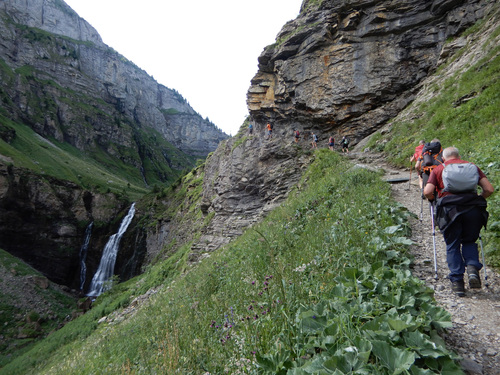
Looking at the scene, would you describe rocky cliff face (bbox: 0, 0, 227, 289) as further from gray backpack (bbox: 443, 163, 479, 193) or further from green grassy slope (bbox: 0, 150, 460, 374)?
gray backpack (bbox: 443, 163, 479, 193)

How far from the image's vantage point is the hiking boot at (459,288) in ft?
12.0

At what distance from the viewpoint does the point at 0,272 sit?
109ft

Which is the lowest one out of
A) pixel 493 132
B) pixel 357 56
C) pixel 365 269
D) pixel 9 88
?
pixel 365 269

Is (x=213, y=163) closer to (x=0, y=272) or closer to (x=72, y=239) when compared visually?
(x=0, y=272)

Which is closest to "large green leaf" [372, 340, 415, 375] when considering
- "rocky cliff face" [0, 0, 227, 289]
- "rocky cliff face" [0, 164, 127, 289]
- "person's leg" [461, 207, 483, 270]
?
"person's leg" [461, 207, 483, 270]

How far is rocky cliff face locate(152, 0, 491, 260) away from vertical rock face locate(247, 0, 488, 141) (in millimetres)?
82

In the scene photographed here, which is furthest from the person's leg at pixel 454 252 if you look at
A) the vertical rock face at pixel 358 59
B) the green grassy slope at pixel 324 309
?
the vertical rock face at pixel 358 59

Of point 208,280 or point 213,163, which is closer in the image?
point 208,280

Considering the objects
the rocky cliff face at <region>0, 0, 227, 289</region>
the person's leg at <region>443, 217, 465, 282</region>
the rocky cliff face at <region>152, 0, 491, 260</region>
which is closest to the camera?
the person's leg at <region>443, 217, 465, 282</region>


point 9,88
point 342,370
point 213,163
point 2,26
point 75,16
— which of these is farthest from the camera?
point 75,16

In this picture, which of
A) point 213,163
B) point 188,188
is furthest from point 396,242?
point 188,188

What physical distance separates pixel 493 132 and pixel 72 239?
65.1 meters

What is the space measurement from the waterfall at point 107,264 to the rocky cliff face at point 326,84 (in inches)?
1207

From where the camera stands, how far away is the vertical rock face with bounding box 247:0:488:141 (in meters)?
22.8
